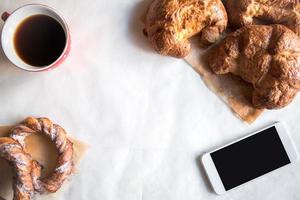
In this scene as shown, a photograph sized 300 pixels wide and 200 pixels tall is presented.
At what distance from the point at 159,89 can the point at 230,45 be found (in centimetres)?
25

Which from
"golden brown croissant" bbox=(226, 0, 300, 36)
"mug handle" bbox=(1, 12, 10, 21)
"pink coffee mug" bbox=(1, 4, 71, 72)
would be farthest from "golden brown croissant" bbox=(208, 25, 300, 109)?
"mug handle" bbox=(1, 12, 10, 21)

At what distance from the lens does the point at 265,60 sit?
114 cm

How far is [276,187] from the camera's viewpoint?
1250mm

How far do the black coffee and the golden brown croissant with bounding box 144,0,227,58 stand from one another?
0.27m

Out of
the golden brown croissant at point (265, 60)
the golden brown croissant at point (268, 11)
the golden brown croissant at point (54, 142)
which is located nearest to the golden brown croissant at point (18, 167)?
the golden brown croissant at point (54, 142)

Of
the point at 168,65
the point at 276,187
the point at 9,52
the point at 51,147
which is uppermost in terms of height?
the point at 9,52

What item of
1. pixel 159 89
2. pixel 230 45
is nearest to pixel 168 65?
pixel 159 89

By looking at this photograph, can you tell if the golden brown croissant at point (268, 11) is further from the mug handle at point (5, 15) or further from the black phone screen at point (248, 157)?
the mug handle at point (5, 15)

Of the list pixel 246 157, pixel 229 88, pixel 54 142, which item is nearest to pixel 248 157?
pixel 246 157

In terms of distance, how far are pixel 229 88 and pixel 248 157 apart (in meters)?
0.22

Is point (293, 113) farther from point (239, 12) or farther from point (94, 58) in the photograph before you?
point (94, 58)

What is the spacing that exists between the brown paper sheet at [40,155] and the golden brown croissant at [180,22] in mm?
393

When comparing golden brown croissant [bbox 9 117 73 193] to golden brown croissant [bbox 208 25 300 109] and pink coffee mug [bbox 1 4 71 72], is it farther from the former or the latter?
golden brown croissant [bbox 208 25 300 109]

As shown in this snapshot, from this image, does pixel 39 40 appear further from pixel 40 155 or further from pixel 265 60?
pixel 265 60
